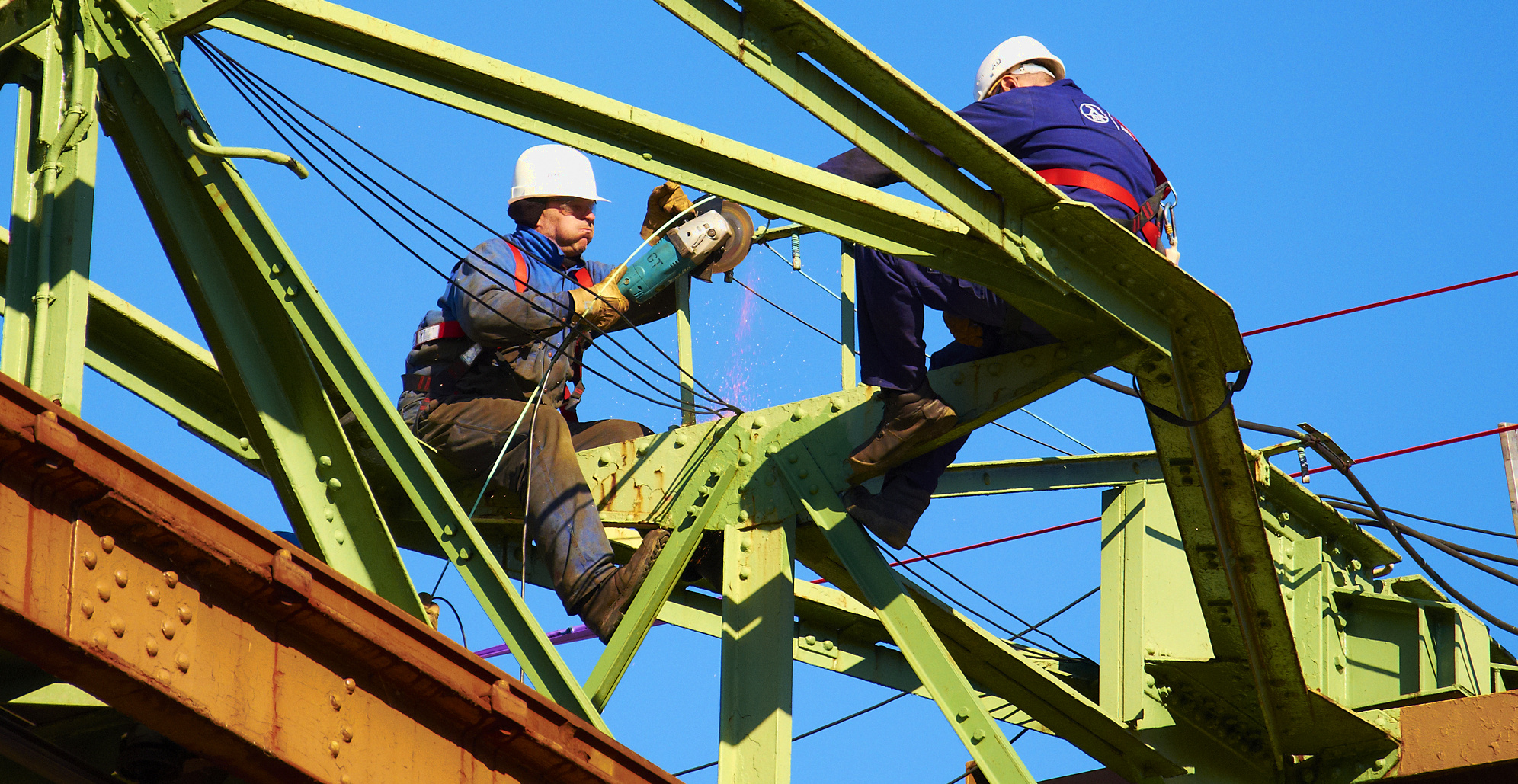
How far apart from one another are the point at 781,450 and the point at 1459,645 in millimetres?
3449

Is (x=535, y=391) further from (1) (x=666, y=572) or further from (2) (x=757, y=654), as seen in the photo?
(2) (x=757, y=654)

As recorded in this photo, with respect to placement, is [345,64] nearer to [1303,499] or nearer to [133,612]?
[133,612]

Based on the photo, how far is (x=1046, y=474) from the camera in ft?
28.1

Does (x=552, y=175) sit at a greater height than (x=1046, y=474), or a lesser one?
greater

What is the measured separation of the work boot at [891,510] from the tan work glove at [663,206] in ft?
5.68

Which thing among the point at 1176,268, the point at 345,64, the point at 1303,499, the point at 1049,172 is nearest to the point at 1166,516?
the point at 1303,499

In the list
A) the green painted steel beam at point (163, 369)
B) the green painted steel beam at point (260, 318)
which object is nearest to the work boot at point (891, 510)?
the green painted steel beam at point (260, 318)

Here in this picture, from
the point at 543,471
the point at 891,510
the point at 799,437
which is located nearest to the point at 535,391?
the point at 543,471

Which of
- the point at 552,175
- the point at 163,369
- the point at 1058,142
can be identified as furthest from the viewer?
the point at 552,175

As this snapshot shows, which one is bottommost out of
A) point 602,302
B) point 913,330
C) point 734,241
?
point 913,330

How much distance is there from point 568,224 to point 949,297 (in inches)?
108

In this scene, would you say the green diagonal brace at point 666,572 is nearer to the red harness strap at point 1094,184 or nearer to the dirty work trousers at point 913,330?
the dirty work trousers at point 913,330

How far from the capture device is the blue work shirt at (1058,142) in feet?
23.2

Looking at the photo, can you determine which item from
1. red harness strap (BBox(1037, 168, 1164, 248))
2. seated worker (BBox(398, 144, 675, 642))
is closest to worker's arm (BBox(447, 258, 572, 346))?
seated worker (BBox(398, 144, 675, 642))
